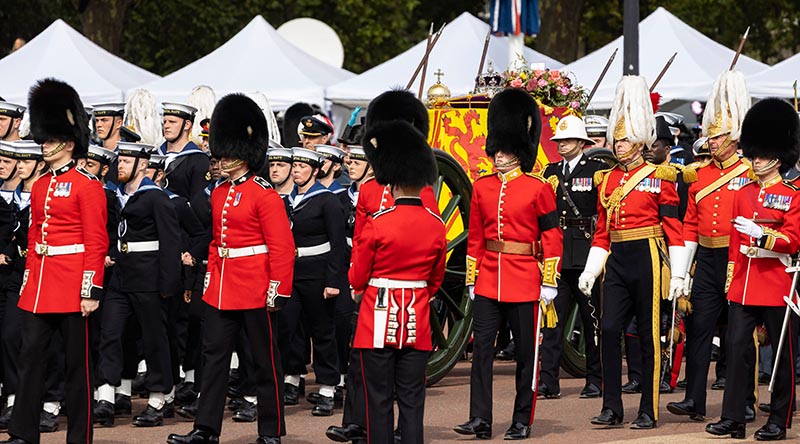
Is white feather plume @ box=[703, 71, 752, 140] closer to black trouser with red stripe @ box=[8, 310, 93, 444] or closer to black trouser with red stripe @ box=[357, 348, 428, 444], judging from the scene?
black trouser with red stripe @ box=[357, 348, 428, 444]

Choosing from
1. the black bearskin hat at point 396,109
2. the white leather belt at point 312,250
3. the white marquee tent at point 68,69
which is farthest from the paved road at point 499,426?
the white marquee tent at point 68,69

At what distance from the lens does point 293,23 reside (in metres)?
26.2

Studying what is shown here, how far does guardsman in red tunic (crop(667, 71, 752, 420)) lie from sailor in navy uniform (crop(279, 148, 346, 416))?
2.08 m

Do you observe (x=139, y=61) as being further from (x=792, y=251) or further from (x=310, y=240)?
(x=792, y=251)

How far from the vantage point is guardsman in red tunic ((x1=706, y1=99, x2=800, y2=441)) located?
9.03 metres

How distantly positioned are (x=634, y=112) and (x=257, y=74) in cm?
1114

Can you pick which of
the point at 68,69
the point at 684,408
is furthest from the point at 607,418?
the point at 68,69

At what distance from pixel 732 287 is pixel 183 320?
3476 millimetres

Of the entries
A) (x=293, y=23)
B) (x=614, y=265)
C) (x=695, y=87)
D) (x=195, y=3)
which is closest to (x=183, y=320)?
(x=614, y=265)

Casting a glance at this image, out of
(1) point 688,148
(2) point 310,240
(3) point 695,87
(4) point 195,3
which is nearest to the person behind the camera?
(2) point 310,240

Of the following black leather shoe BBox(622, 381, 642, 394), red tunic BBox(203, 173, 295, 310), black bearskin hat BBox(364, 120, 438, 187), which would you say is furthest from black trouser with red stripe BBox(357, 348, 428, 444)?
black leather shoe BBox(622, 381, 642, 394)

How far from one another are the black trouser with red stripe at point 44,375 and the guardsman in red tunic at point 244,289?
0.52m

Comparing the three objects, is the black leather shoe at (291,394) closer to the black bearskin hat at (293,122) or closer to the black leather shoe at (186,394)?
the black leather shoe at (186,394)

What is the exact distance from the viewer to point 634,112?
9.58 metres
